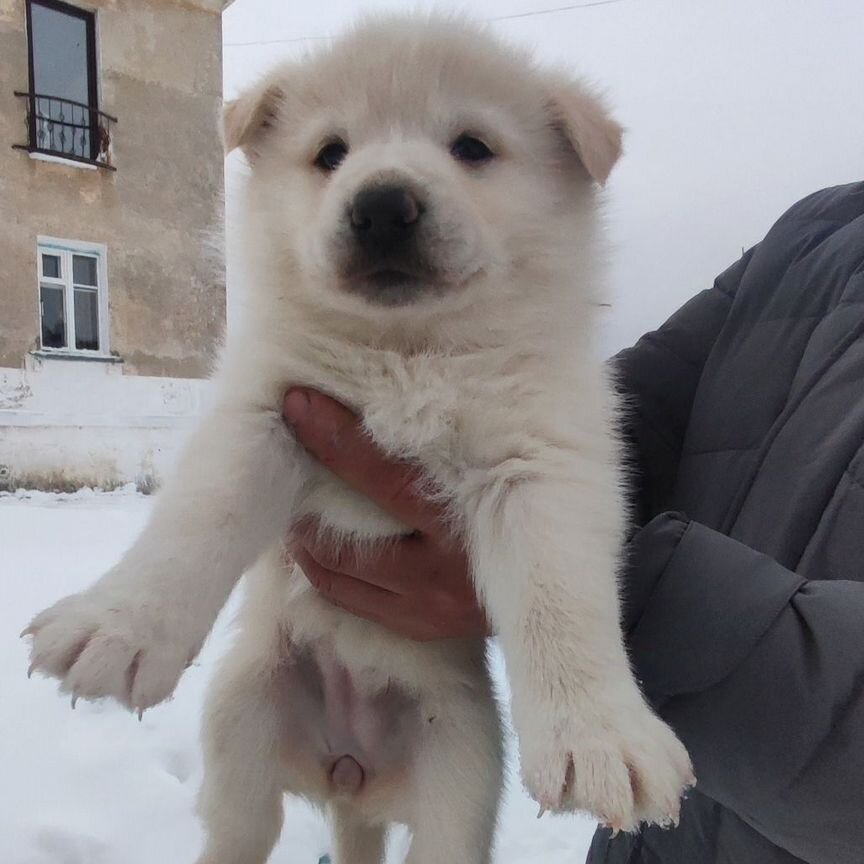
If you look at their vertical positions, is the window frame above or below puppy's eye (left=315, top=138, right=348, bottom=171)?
above

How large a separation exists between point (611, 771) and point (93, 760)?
1.57m

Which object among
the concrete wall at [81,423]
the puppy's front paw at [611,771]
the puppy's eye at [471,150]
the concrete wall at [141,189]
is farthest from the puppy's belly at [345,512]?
the concrete wall at [141,189]

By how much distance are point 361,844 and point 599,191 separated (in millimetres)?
1363

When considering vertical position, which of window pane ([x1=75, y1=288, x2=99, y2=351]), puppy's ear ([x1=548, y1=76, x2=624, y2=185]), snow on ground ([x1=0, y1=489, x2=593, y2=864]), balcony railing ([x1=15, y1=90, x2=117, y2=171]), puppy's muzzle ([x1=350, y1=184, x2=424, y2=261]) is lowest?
snow on ground ([x1=0, y1=489, x2=593, y2=864])

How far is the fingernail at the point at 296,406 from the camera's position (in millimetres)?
1185

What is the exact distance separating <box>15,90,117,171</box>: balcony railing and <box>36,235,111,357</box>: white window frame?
283mm

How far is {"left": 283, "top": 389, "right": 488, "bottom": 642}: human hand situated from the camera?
1.19 metres

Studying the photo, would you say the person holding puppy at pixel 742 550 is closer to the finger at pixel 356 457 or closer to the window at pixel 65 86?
the finger at pixel 356 457

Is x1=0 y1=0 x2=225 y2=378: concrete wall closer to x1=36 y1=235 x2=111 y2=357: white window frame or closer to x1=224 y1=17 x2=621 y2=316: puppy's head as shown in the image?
x1=36 y1=235 x2=111 y2=357: white window frame

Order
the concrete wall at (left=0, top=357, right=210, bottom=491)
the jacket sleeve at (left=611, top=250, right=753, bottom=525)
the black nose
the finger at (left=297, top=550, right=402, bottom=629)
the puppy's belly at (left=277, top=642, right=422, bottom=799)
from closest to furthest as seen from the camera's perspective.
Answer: the black nose
the finger at (left=297, top=550, right=402, bottom=629)
the puppy's belly at (left=277, top=642, right=422, bottom=799)
the jacket sleeve at (left=611, top=250, right=753, bottom=525)
the concrete wall at (left=0, top=357, right=210, bottom=491)

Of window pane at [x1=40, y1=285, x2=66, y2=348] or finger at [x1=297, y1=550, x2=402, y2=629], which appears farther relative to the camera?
window pane at [x1=40, y1=285, x2=66, y2=348]

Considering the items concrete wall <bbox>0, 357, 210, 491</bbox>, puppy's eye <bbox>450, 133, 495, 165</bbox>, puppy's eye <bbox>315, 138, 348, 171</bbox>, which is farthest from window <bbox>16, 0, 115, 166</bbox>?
puppy's eye <bbox>450, 133, 495, 165</bbox>

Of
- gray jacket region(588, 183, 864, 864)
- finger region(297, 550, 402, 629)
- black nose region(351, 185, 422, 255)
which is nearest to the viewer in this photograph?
gray jacket region(588, 183, 864, 864)

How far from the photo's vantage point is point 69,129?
2.52m
